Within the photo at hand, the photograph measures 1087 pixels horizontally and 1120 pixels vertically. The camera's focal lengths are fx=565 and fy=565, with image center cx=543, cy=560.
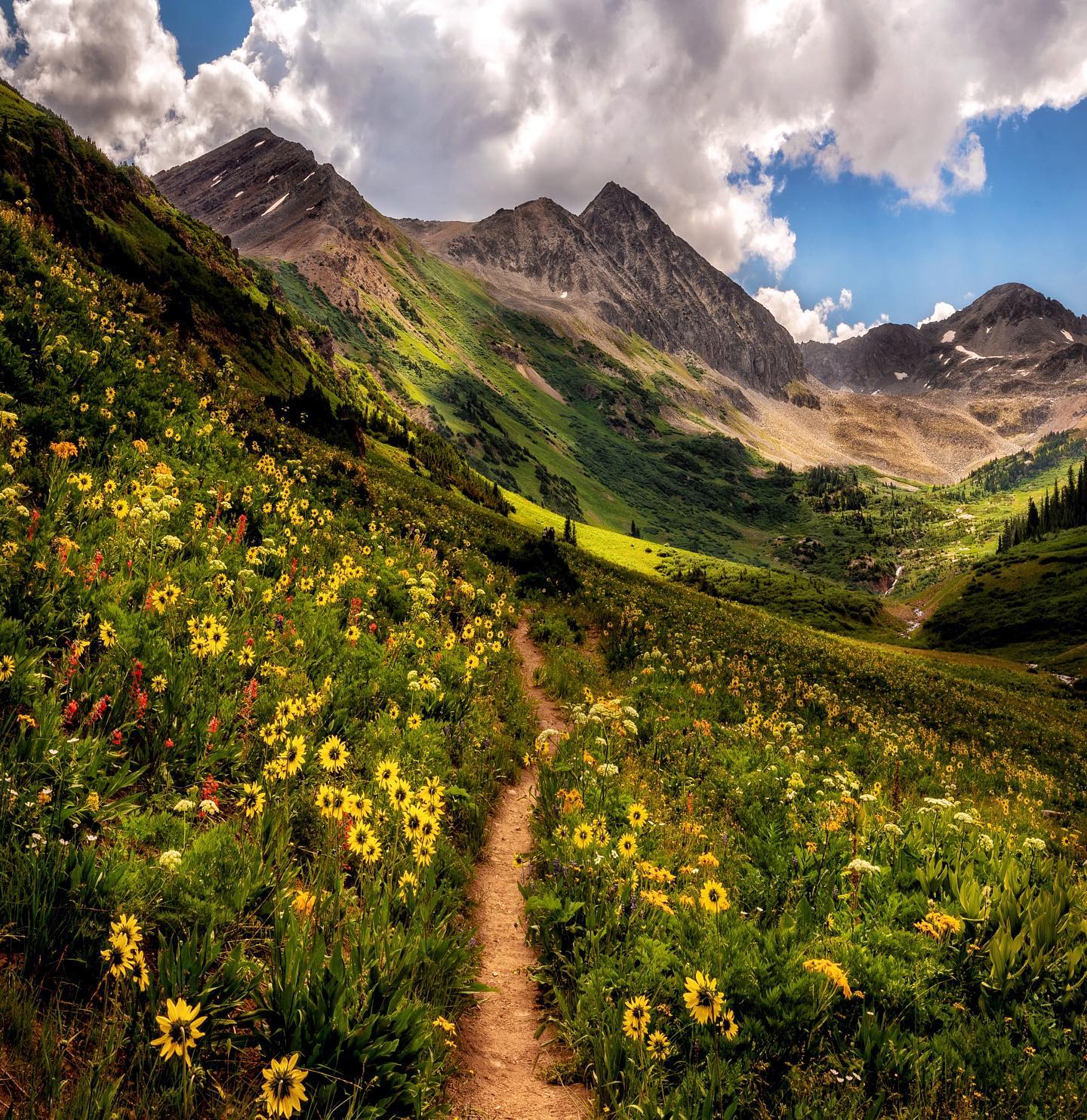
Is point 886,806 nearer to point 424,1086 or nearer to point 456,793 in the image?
point 456,793

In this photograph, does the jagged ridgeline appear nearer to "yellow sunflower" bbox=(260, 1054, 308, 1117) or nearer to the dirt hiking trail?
the dirt hiking trail

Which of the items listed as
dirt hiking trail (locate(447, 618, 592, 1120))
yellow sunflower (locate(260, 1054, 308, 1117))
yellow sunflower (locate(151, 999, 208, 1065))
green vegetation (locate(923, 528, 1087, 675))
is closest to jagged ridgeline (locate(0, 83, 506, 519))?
Answer: dirt hiking trail (locate(447, 618, 592, 1120))

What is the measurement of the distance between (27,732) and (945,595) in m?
175

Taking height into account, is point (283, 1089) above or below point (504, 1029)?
above

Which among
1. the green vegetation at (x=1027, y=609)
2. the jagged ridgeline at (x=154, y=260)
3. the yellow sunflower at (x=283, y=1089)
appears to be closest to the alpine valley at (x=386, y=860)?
the yellow sunflower at (x=283, y=1089)

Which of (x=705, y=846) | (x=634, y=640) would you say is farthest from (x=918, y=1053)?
(x=634, y=640)

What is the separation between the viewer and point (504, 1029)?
4.41 meters

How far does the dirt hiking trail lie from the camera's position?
374cm

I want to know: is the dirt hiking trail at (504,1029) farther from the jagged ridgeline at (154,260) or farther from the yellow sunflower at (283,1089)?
the jagged ridgeline at (154,260)

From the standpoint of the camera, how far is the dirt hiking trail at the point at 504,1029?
3742 millimetres

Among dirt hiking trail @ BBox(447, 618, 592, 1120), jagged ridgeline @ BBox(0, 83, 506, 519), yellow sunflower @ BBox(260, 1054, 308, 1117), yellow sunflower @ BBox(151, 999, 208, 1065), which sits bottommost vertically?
dirt hiking trail @ BBox(447, 618, 592, 1120)

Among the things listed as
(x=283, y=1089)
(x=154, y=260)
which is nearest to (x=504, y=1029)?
(x=283, y=1089)

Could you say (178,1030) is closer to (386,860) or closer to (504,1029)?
(386,860)

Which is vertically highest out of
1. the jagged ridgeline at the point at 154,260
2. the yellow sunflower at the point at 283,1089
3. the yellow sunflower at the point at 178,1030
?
the jagged ridgeline at the point at 154,260
